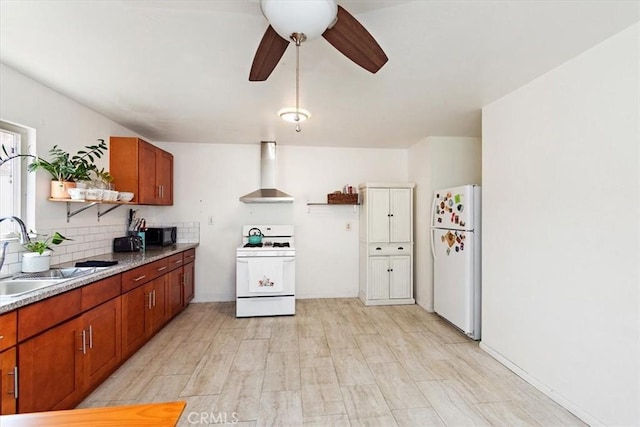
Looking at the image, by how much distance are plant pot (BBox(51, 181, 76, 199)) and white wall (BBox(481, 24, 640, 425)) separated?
363 centimetres

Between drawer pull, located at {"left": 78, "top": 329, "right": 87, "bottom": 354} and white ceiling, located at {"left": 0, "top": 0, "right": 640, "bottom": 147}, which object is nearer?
white ceiling, located at {"left": 0, "top": 0, "right": 640, "bottom": 147}

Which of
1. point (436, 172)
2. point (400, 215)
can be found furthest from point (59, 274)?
point (436, 172)

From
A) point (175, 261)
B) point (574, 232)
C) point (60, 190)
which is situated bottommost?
point (175, 261)

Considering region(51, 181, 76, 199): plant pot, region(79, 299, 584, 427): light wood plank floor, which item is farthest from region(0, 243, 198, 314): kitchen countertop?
region(79, 299, 584, 427): light wood plank floor

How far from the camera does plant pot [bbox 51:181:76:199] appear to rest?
239 cm

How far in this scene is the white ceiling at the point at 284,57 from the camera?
4.97 ft

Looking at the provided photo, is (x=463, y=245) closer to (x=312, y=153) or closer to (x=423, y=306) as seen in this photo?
(x=423, y=306)

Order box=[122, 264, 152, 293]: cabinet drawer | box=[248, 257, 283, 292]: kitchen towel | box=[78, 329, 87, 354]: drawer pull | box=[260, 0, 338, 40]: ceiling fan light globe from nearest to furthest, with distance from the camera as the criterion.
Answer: box=[260, 0, 338, 40]: ceiling fan light globe
box=[78, 329, 87, 354]: drawer pull
box=[122, 264, 152, 293]: cabinet drawer
box=[248, 257, 283, 292]: kitchen towel

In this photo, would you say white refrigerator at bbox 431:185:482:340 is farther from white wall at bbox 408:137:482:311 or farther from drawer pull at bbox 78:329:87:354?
drawer pull at bbox 78:329:87:354

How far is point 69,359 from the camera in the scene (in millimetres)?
1851

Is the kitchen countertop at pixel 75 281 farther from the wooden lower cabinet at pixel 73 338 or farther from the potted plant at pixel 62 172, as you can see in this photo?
the potted plant at pixel 62 172

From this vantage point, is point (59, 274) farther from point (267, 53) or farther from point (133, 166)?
point (267, 53)

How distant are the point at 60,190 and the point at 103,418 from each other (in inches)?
92.1

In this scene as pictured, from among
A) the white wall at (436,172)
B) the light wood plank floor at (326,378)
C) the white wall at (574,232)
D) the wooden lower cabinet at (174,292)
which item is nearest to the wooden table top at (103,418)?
the light wood plank floor at (326,378)
